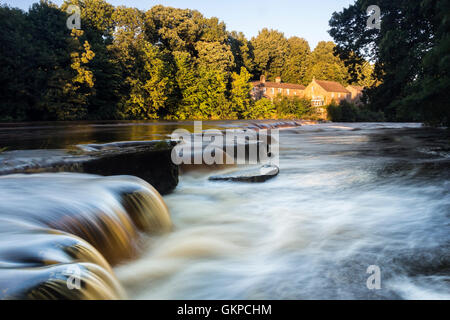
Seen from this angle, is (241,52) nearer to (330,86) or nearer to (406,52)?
(330,86)

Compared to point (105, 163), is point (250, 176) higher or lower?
lower

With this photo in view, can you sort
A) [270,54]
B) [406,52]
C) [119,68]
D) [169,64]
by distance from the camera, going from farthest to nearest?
[270,54]
[169,64]
[119,68]
[406,52]

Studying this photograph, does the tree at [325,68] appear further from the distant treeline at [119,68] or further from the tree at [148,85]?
the tree at [148,85]

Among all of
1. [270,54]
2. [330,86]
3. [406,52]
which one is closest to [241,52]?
[270,54]

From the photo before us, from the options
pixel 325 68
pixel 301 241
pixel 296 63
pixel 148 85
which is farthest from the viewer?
pixel 325 68

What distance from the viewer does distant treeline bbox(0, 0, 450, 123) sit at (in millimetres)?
13523

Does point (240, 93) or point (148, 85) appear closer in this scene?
point (148, 85)

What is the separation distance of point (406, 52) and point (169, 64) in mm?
28809

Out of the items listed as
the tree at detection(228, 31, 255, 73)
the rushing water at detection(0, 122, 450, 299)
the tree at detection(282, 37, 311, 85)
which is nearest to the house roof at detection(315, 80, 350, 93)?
the tree at detection(282, 37, 311, 85)

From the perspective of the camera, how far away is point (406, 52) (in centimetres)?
1450

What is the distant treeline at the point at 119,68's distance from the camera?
24.5 meters

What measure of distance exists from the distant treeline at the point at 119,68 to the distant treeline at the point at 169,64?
0.10m

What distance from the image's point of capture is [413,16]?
14.4m
